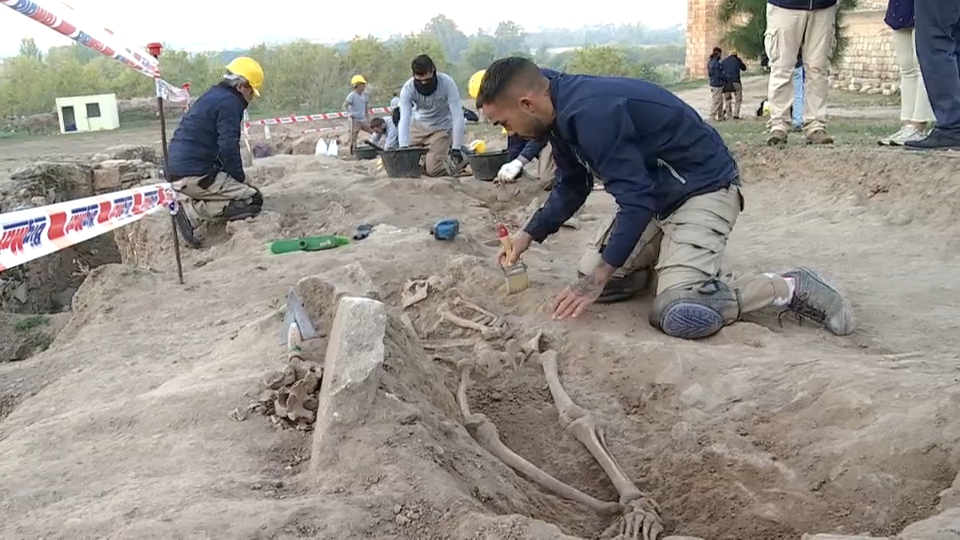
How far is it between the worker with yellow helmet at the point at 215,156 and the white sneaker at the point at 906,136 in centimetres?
536

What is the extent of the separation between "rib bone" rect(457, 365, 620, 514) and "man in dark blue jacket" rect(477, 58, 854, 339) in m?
1.00

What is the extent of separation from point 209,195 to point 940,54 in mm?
5935

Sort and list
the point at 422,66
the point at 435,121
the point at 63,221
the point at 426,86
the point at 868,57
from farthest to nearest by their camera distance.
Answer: the point at 868,57
the point at 435,121
the point at 426,86
the point at 422,66
the point at 63,221

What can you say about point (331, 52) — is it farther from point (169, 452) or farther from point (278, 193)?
point (169, 452)

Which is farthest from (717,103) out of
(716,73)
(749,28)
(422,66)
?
(422,66)

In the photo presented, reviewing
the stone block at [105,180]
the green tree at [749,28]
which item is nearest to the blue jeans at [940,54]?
the stone block at [105,180]

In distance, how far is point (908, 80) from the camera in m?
7.19

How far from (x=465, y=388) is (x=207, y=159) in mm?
4881

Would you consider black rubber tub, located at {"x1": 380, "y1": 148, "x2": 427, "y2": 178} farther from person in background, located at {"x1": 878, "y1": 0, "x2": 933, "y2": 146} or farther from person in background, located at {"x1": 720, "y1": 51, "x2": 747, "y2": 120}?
person in background, located at {"x1": 720, "y1": 51, "x2": 747, "y2": 120}

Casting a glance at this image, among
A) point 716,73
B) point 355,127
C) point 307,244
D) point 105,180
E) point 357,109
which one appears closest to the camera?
point 307,244

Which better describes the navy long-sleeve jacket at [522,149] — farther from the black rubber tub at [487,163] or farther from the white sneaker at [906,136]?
the white sneaker at [906,136]

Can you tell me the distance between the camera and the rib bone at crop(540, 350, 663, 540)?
2547 millimetres

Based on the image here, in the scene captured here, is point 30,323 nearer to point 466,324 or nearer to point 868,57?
point 466,324

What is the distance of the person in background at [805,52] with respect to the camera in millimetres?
7559
